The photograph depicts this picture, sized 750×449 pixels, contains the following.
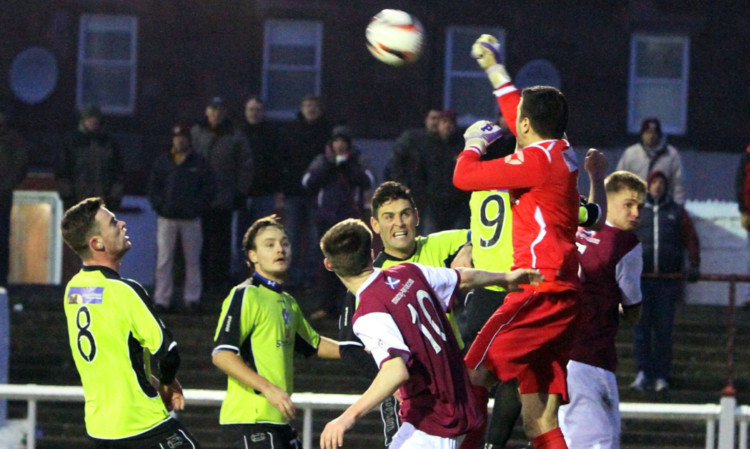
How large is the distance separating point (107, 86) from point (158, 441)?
1498 cm

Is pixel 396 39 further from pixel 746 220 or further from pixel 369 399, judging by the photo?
pixel 746 220

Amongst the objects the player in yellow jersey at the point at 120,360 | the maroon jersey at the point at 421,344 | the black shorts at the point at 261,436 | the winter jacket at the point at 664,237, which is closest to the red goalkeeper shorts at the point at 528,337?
the maroon jersey at the point at 421,344

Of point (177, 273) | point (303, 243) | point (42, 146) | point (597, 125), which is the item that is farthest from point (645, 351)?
point (42, 146)

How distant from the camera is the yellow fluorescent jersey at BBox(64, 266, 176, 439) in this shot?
20.9 feet

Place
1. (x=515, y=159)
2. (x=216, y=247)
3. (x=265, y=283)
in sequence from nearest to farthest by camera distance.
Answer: (x=515, y=159)
(x=265, y=283)
(x=216, y=247)

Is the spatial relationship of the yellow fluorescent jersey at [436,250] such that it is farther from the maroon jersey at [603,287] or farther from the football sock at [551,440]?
the football sock at [551,440]

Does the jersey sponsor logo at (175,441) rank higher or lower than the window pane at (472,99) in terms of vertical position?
lower

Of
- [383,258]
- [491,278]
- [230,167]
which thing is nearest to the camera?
[491,278]

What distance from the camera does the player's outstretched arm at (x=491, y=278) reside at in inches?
239

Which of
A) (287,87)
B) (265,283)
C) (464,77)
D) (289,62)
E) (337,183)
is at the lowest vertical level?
(265,283)

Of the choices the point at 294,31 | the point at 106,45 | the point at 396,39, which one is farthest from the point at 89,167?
the point at 294,31

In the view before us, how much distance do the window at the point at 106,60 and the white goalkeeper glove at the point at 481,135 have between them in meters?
14.7

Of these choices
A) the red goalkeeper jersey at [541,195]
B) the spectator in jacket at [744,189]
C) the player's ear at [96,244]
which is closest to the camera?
the red goalkeeper jersey at [541,195]

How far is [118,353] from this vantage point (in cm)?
639
